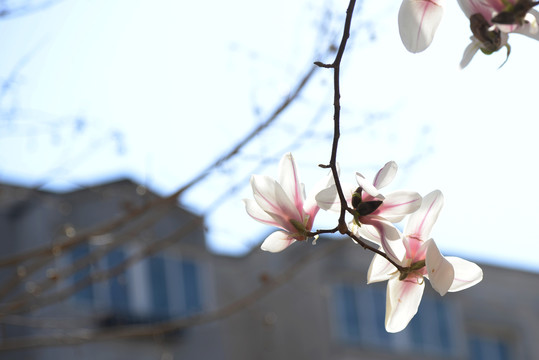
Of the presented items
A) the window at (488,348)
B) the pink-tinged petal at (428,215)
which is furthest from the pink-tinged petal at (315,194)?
the window at (488,348)

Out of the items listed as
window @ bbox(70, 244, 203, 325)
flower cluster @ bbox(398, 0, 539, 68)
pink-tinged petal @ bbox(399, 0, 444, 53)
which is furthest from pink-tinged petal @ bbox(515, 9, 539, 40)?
window @ bbox(70, 244, 203, 325)

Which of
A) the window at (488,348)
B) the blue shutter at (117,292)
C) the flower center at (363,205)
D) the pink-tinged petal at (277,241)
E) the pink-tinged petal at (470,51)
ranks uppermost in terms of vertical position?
the blue shutter at (117,292)

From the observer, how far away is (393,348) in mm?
11586

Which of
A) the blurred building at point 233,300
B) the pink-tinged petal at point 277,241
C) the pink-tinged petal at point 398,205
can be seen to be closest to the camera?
the pink-tinged petal at point 398,205

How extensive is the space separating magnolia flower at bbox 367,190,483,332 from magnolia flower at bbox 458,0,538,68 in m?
0.19

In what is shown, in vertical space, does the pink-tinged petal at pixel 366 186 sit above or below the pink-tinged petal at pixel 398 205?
above

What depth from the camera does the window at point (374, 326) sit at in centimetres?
1140

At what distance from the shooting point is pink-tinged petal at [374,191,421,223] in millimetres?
1037

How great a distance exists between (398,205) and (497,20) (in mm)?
223

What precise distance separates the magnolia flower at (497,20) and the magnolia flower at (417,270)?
19 cm

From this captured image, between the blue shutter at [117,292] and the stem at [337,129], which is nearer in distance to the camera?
the stem at [337,129]

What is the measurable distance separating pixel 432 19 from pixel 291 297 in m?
11.7

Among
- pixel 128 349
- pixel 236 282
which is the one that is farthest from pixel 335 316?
pixel 128 349

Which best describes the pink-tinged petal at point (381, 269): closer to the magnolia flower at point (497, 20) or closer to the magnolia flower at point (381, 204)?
the magnolia flower at point (381, 204)
